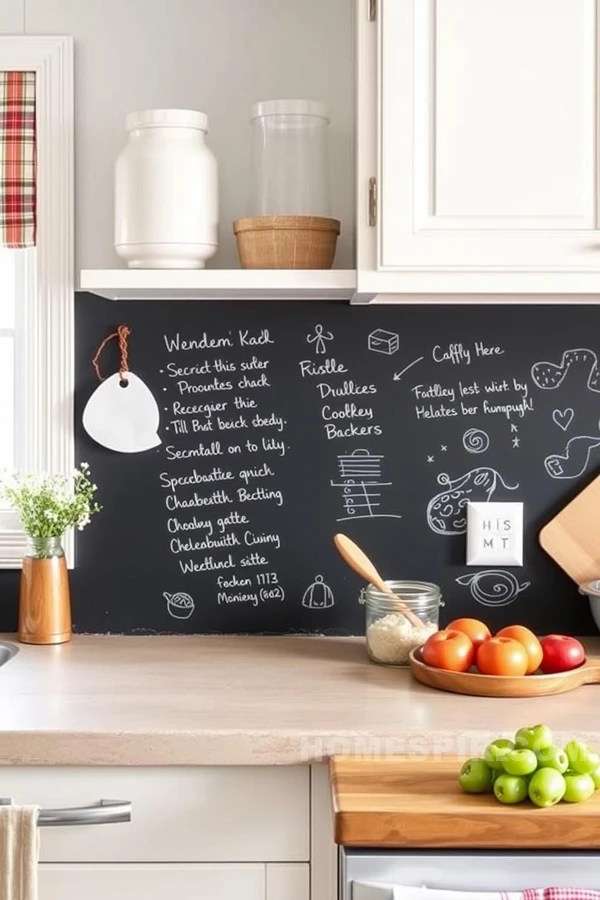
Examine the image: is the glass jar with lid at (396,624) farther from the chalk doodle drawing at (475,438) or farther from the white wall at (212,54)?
the white wall at (212,54)

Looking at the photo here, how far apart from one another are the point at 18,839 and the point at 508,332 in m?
1.36

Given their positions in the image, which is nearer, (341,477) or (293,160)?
(293,160)

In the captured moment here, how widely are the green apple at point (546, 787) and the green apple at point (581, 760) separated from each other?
0.05 metres

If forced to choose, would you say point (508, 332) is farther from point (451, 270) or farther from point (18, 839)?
point (18, 839)

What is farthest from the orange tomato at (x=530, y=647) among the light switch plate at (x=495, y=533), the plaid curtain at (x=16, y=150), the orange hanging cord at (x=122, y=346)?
the plaid curtain at (x=16, y=150)

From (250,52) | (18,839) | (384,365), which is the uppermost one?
(250,52)

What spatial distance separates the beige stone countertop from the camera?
1.73 meters

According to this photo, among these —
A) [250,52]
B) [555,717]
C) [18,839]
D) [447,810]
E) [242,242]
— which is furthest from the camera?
[250,52]

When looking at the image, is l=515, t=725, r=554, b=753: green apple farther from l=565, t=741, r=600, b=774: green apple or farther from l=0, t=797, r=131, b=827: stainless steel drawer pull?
l=0, t=797, r=131, b=827: stainless steel drawer pull

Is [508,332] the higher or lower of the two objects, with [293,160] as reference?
lower

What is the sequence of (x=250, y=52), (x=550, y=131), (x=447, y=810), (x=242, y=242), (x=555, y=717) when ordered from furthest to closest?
(x=250, y=52), (x=242, y=242), (x=550, y=131), (x=555, y=717), (x=447, y=810)

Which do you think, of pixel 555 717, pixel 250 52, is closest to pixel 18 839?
pixel 555 717

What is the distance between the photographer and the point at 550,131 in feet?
6.60

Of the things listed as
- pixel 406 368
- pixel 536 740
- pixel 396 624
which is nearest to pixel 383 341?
pixel 406 368
